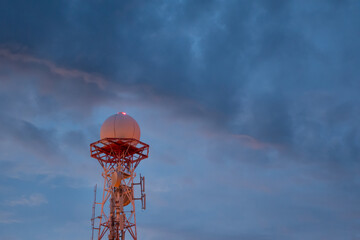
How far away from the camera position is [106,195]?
251ft

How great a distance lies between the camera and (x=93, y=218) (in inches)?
2948

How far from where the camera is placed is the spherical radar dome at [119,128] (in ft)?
254

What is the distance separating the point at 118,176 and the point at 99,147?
5.39 m

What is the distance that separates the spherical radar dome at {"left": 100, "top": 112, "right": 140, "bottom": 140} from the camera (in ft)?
254

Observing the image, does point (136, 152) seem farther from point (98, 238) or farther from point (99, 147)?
point (98, 238)

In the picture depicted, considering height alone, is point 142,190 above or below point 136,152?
below

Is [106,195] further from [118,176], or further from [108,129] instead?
[108,129]

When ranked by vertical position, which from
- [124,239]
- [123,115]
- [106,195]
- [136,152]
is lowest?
[124,239]

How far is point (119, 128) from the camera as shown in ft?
254

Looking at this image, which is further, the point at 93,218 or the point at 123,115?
the point at 123,115

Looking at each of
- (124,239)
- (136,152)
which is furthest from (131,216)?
(136,152)

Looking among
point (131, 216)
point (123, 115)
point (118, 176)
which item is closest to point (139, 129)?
point (123, 115)

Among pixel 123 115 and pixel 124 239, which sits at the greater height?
pixel 123 115

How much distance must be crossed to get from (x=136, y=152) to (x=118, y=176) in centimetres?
484
